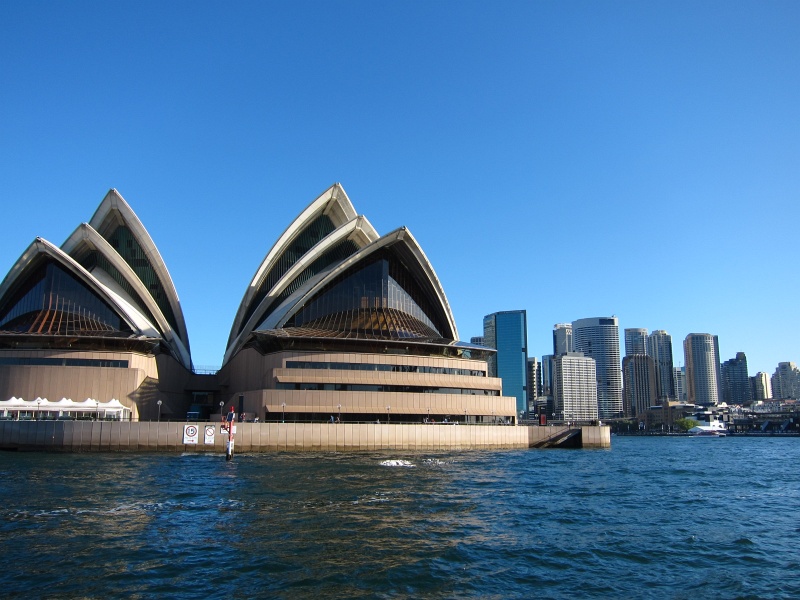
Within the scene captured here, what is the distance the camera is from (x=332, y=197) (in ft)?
245

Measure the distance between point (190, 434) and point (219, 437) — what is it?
214 centimetres

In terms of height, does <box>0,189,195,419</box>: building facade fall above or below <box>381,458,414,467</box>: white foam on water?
above

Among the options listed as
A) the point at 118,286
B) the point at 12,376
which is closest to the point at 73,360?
the point at 12,376

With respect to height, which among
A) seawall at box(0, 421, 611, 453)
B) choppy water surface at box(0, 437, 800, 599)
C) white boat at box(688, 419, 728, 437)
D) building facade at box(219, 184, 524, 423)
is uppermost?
building facade at box(219, 184, 524, 423)

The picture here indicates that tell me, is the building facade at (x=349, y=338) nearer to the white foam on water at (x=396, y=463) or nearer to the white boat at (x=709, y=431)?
the white foam on water at (x=396, y=463)

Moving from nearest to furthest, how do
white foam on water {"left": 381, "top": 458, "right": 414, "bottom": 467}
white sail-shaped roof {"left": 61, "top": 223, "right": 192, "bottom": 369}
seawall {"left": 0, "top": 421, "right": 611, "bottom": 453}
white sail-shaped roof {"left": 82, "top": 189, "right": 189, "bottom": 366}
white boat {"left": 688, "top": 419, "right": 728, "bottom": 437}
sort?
1. white foam on water {"left": 381, "top": 458, "right": 414, "bottom": 467}
2. seawall {"left": 0, "top": 421, "right": 611, "bottom": 453}
3. white sail-shaped roof {"left": 61, "top": 223, "right": 192, "bottom": 369}
4. white sail-shaped roof {"left": 82, "top": 189, "right": 189, "bottom": 366}
5. white boat {"left": 688, "top": 419, "right": 728, "bottom": 437}

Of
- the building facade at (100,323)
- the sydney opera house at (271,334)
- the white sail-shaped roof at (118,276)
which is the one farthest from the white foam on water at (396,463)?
the white sail-shaped roof at (118,276)

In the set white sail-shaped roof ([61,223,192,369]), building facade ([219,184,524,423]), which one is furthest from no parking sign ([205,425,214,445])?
white sail-shaped roof ([61,223,192,369])

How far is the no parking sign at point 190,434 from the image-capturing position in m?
51.8

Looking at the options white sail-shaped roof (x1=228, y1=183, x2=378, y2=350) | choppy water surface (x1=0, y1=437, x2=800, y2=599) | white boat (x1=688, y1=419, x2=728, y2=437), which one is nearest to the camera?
choppy water surface (x1=0, y1=437, x2=800, y2=599)

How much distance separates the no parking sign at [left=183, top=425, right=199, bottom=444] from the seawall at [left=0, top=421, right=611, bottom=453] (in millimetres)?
170

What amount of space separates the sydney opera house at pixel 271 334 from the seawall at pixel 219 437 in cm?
371

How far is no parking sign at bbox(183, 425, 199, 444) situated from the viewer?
170ft

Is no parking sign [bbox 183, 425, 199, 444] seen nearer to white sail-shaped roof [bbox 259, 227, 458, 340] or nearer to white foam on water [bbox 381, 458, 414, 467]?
white sail-shaped roof [bbox 259, 227, 458, 340]
